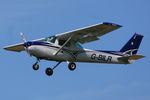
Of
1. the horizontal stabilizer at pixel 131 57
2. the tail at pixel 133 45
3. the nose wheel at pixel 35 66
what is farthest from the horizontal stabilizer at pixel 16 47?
the tail at pixel 133 45

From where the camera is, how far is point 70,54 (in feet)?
102

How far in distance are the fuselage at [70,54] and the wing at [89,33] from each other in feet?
2.40

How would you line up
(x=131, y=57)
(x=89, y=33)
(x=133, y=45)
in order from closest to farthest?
1. (x=89, y=33)
2. (x=131, y=57)
3. (x=133, y=45)

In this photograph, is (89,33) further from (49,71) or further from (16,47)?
(16,47)

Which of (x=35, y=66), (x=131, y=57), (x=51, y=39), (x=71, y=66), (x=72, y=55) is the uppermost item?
(x=51, y=39)

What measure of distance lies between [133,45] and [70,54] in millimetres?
5320

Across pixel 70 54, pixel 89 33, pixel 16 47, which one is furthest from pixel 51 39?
pixel 16 47

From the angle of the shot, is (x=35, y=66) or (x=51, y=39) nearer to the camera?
(x=51, y=39)

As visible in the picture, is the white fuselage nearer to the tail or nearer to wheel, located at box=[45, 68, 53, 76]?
wheel, located at box=[45, 68, 53, 76]

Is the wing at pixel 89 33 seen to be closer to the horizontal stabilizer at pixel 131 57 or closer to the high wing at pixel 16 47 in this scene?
the horizontal stabilizer at pixel 131 57

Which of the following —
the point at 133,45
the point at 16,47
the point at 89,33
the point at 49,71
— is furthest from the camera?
the point at 133,45

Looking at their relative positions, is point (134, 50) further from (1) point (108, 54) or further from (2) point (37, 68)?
(2) point (37, 68)

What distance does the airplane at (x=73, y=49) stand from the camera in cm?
3022

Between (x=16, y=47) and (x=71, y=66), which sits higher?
(x=16, y=47)
